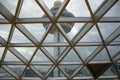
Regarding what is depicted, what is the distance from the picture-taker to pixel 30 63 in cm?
2219

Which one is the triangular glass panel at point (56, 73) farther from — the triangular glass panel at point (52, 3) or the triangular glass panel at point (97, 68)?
the triangular glass panel at point (52, 3)

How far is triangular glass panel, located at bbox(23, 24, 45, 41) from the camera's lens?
686 inches

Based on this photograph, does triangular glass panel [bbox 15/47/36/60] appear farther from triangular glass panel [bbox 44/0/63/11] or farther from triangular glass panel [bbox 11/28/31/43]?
triangular glass panel [bbox 44/0/63/11]

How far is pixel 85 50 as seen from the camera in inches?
807

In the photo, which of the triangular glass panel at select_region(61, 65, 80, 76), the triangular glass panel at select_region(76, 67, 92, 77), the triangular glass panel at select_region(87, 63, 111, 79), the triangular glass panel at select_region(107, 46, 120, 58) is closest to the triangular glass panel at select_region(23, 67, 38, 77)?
the triangular glass panel at select_region(61, 65, 80, 76)

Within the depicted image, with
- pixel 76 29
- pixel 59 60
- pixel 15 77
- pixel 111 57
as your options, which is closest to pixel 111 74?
pixel 111 57

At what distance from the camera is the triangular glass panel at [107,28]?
55.0 feet

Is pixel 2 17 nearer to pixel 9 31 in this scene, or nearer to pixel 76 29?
pixel 9 31

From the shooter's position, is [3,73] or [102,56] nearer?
[102,56]

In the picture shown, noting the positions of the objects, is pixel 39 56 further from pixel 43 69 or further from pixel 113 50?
pixel 113 50

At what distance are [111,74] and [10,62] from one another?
1234 cm

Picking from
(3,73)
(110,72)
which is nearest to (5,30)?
(3,73)

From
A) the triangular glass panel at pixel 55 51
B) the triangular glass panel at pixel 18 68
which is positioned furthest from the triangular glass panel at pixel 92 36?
the triangular glass panel at pixel 18 68

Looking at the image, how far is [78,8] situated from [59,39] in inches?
179
